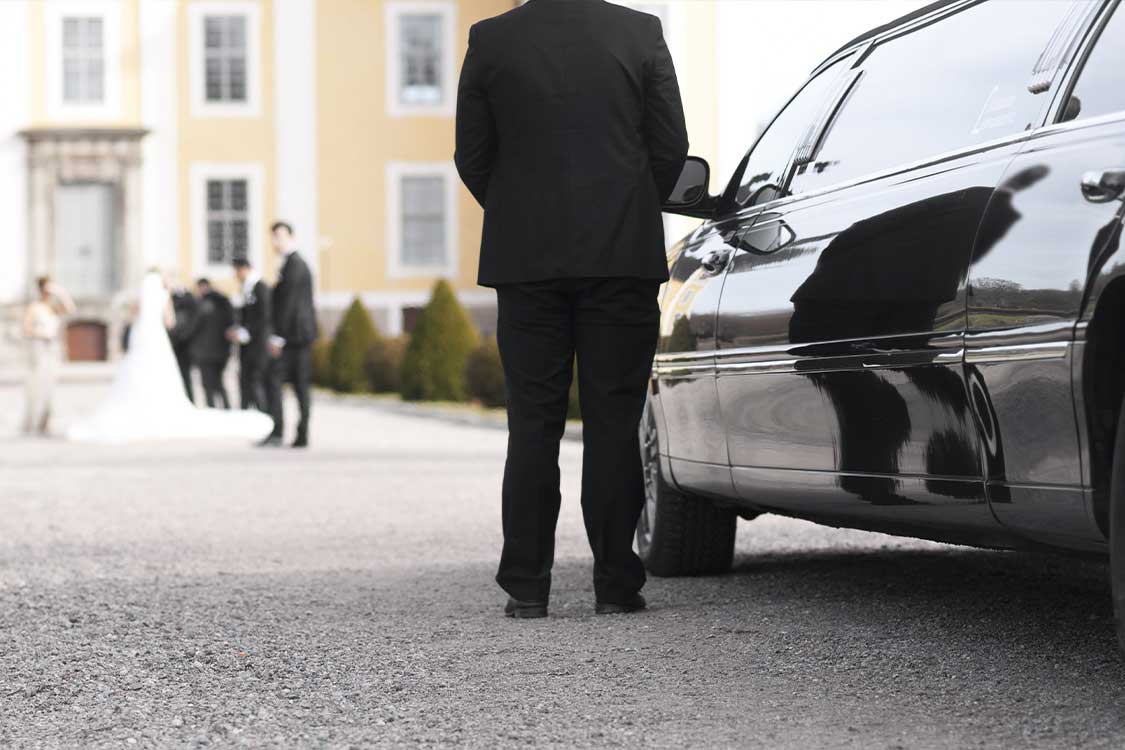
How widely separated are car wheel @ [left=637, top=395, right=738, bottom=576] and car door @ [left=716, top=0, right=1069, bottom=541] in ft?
2.82

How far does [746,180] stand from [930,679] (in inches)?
85.9

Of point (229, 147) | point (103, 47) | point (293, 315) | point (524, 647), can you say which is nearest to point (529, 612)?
point (524, 647)

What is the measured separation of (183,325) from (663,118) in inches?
577

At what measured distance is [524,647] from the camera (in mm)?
4973

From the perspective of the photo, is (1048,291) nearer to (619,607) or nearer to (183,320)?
(619,607)

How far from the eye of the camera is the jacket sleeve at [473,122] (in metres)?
5.43

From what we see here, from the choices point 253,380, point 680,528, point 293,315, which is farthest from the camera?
point 253,380

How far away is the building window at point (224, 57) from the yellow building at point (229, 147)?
0.12ft

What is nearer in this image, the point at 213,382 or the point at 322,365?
the point at 213,382

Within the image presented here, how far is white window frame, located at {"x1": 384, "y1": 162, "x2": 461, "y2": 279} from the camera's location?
4344 centimetres

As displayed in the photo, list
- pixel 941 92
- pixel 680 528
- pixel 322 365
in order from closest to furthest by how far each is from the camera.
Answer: pixel 941 92 < pixel 680 528 < pixel 322 365

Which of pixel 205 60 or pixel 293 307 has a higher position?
pixel 205 60

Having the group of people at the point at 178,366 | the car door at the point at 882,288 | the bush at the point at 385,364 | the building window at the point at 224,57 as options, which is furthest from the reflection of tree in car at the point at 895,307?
the building window at the point at 224,57

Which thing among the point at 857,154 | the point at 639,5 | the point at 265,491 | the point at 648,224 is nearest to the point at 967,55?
the point at 857,154
